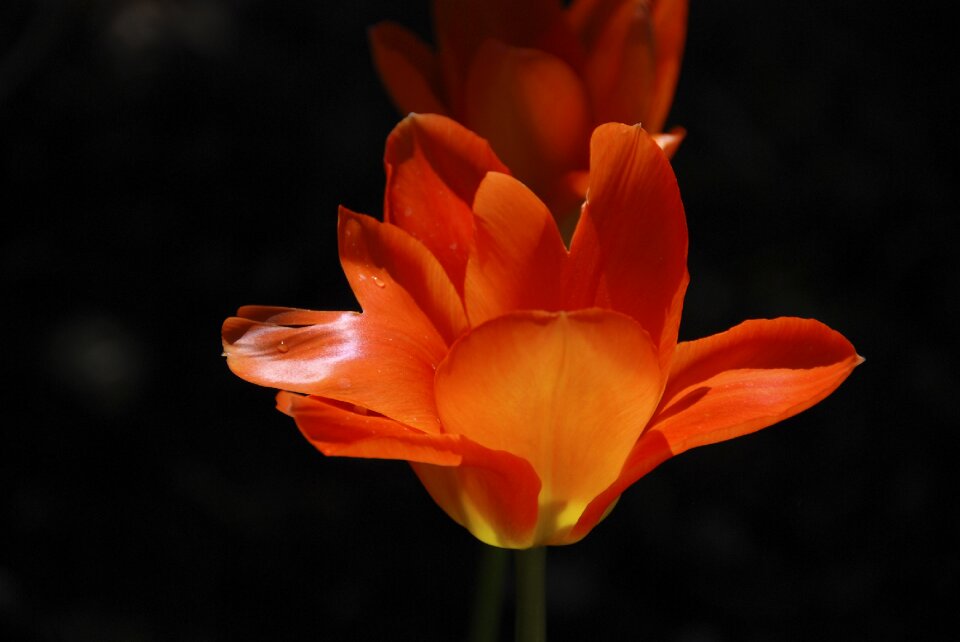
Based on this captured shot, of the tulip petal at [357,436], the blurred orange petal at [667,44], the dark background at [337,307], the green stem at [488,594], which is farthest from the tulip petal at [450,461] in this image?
the dark background at [337,307]

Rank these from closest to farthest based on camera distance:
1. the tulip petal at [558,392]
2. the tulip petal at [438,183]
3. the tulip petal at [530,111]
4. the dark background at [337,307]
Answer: the tulip petal at [558,392] → the tulip petal at [438,183] → the tulip petal at [530,111] → the dark background at [337,307]

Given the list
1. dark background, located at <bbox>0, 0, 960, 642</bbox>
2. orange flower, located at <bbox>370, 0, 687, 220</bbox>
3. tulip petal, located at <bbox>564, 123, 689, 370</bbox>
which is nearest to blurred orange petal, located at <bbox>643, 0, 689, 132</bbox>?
orange flower, located at <bbox>370, 0, 687, 220</bbox>

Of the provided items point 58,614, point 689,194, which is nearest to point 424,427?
point 58,614

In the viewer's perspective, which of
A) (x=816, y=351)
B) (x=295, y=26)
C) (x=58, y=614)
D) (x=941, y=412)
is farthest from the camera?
(x=295, y=26)

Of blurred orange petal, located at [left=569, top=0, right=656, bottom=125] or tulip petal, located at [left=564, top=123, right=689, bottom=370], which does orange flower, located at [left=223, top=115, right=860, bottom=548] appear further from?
blurred orange petal, located at [left=569, top=0, right=656, bottom=125]

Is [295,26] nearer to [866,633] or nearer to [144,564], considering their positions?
[144,564]

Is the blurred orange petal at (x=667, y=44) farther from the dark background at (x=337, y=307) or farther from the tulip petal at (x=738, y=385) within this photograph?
the dark background at (x=337, y=307)
